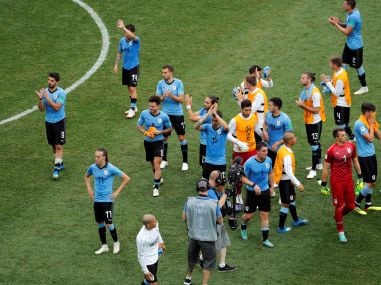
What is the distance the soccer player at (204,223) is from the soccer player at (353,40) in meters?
9.18

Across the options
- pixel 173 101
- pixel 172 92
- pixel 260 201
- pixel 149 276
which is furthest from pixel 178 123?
pixel 149 276

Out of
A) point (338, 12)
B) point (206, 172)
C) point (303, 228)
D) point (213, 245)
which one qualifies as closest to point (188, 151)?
point (206, 172)

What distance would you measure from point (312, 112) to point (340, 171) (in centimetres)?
252

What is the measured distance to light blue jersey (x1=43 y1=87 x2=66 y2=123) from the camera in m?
21.8

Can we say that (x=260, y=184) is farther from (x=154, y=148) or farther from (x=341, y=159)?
(x=154, y=148)

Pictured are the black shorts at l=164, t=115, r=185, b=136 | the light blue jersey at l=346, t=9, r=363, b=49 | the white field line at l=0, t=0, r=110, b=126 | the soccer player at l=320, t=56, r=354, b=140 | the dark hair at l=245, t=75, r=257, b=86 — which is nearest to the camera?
the dark hair at l=245, t=75, r=257, b=86

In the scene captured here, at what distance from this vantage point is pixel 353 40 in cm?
2545

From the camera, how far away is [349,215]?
67.2 ft

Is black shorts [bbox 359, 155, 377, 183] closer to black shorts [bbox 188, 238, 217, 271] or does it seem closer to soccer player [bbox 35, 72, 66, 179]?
black shorts [bbox 188, 238, 217, 271]

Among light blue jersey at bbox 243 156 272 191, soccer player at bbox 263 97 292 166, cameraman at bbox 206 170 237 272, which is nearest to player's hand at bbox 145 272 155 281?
cameraman at bbox 206 170 237 272

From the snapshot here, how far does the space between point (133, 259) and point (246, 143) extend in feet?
11.2

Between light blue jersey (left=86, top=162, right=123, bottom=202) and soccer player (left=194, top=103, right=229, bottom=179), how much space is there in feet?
7.55

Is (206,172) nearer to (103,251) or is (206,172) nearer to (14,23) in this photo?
(103,251)

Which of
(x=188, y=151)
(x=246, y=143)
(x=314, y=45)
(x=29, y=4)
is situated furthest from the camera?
(x=29, y=4)
